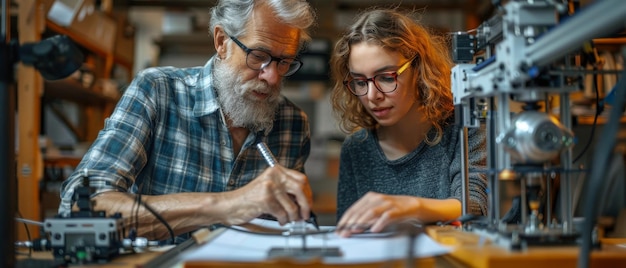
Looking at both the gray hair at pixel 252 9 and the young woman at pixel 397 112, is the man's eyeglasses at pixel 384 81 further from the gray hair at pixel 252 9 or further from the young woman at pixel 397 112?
the gray hair at pixel 252 9

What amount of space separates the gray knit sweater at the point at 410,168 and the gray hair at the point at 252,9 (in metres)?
0.47

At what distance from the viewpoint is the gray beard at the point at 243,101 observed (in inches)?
74.3

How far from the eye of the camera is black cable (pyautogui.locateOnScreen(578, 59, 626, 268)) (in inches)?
30.1

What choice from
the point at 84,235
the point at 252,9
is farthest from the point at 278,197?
the point at 252,9

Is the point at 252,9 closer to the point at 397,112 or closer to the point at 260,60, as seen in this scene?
the point at 260,60

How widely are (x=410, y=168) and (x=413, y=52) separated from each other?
0.38 m

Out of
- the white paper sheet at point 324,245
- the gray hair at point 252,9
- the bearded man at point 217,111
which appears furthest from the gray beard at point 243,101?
the white paper sheet at point 324,245

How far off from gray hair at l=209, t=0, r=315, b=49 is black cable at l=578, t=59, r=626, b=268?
1221mm

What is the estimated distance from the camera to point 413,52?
6.38 feet

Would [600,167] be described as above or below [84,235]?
above

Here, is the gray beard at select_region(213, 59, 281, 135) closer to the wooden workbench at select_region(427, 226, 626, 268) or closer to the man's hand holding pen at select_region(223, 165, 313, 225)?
the man's hand holding pen at select_region(223, 165, 313, 225)

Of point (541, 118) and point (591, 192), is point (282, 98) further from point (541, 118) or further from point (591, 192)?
point (591, 192)

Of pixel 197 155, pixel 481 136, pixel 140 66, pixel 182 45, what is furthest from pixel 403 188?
pixel 140 66

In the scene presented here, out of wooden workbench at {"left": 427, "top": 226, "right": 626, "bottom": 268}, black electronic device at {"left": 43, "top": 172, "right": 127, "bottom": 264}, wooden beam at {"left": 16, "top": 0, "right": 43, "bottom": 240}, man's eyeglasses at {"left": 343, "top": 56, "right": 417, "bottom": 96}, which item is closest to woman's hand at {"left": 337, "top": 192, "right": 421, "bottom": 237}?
wooden workbench at {"left": 427, "top": 226, "right": 626, "bottom": 268}
